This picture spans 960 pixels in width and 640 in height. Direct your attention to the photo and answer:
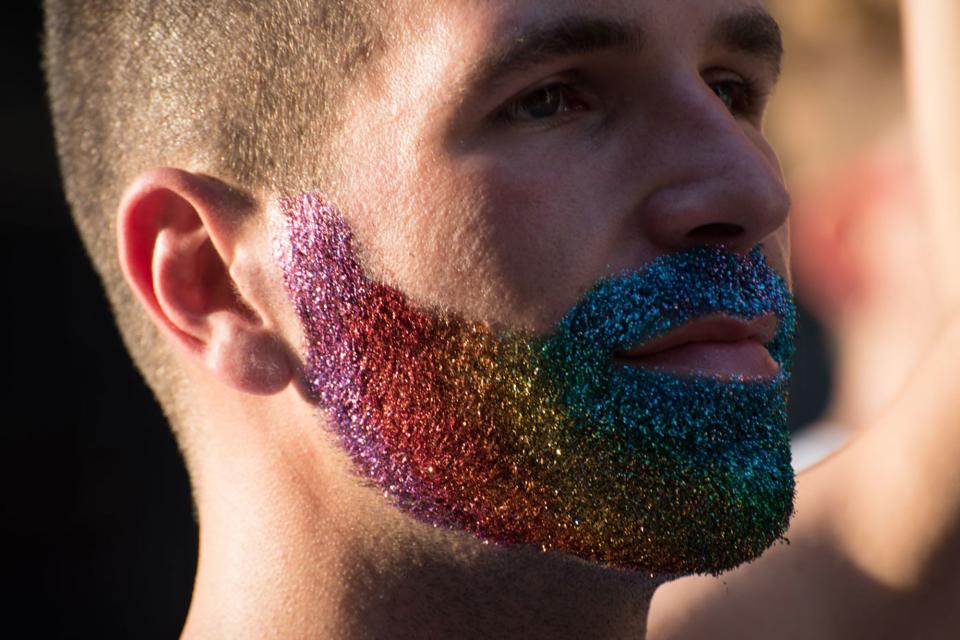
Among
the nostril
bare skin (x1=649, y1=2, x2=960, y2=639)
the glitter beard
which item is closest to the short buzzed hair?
the glitter beard

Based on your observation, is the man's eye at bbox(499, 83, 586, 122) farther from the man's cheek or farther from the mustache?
the mustache

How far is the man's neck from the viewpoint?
256 cm

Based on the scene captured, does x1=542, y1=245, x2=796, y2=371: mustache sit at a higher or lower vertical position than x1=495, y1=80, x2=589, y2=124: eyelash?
lower

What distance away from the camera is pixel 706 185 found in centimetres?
242

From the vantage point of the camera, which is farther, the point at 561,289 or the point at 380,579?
the point at 380,579

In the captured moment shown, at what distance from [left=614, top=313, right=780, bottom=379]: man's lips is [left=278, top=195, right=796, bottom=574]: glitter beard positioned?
19mm

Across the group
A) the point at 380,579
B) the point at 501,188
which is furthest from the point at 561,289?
the point at 380,579

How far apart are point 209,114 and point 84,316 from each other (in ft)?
11.7

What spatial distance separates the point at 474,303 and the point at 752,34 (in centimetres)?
84

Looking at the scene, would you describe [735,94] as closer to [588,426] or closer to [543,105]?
[543,105]

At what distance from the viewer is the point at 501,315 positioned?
7.92ft

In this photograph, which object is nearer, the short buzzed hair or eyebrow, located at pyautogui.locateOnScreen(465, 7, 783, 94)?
eyebrow, located at pyautogui.locateOnScreen(465, 7, 783, 94)

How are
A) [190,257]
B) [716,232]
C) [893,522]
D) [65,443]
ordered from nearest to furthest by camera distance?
[716,232], [190,257], [893,522], [65,443]

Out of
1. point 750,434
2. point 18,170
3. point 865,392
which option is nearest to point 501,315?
point 750,434
